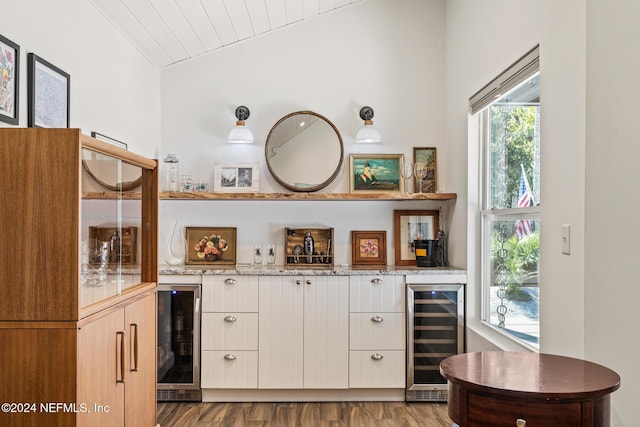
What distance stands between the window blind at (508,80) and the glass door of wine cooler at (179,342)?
7.19 feet

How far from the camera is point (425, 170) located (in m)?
4.06

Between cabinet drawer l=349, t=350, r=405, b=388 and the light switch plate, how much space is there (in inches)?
66.6

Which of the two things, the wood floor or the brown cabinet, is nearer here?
the brown cabinet

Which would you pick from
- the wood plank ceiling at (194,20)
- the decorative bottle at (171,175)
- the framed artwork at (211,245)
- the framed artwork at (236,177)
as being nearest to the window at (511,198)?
the wood plank ceiling at (194,20)

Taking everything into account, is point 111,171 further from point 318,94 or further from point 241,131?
point 318,94

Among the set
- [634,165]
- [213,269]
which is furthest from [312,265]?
[634,165]

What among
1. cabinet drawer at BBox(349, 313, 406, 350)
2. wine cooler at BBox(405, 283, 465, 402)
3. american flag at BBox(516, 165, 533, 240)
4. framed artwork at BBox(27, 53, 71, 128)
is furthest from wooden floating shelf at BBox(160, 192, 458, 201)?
framed artwork at BBox(27, 53, 71, 128)

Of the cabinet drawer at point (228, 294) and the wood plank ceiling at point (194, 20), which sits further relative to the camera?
the cabinet drawer at point (228, 294)

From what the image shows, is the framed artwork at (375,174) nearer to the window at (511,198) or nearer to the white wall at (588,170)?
the window at (511,198)

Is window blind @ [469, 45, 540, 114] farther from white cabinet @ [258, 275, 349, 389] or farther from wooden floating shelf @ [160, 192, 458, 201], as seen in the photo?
white cabinet @ [258, 275, 349, 389]

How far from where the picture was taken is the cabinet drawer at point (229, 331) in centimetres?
358

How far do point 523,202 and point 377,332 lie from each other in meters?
1.37

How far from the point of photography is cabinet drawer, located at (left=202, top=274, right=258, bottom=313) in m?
3.58

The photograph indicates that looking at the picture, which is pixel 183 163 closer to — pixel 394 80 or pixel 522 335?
pixel 394 80
